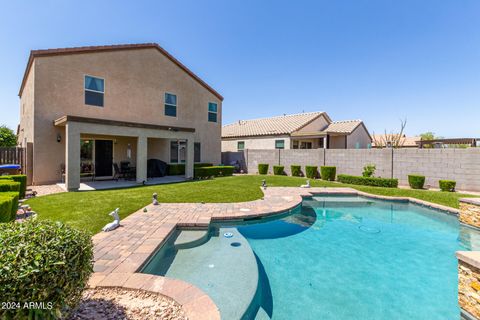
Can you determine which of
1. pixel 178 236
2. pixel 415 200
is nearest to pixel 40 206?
pixel 178 236

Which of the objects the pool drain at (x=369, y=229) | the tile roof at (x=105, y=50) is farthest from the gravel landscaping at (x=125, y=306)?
the tile roof at (x=105, y=50)

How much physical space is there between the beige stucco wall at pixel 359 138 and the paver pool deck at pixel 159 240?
15.9m

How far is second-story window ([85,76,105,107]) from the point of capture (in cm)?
1377

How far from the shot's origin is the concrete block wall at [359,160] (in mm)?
16359

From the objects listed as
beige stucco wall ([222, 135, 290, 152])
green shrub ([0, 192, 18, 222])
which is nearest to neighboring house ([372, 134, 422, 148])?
beige stucco wall ([222, 135, 290, 152])

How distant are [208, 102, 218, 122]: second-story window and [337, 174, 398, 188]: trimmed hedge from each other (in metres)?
12.0

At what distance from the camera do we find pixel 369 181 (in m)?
15.4

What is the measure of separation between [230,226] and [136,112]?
12380 millimetres

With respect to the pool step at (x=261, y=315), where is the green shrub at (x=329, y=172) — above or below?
above

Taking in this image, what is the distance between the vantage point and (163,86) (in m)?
17.4

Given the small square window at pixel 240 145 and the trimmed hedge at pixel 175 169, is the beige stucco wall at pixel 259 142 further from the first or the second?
the trimmed hedge at pixel 175 169

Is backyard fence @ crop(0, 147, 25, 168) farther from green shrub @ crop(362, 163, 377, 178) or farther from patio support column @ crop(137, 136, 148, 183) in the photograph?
green shrub @ crop(362, 163, 377, 178)

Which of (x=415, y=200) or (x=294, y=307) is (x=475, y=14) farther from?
(x=294, y=307)

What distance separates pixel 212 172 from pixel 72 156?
9.22 meters
